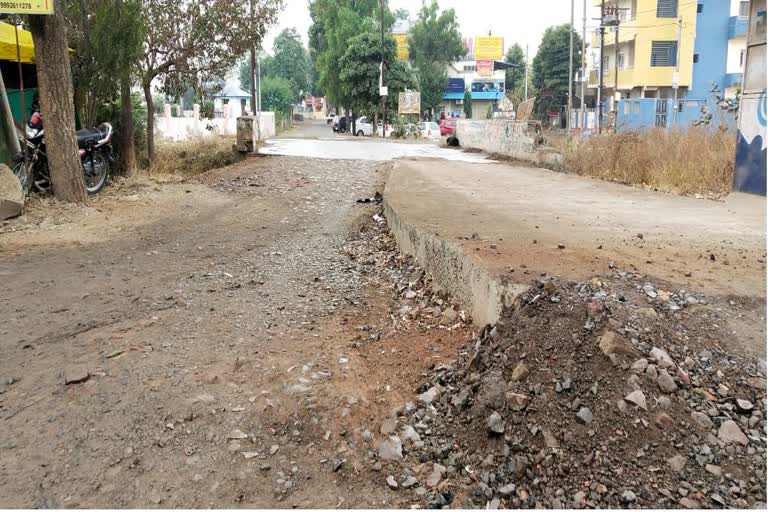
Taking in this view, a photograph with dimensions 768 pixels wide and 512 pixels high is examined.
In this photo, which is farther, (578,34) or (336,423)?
(578,34)

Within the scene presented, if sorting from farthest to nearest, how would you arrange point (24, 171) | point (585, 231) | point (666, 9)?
point (666, 9) < point (24, 171) < point (585, 231)

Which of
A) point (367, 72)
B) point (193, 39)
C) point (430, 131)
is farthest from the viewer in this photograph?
point (367, 72)

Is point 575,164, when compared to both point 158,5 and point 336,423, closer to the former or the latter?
point 158,5

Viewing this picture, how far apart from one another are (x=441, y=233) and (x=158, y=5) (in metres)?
10.6

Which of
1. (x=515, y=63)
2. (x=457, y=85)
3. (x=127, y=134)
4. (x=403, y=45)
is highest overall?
(x=403, y=45)

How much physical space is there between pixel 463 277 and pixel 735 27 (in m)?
37.6

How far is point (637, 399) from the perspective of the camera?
2.61 m

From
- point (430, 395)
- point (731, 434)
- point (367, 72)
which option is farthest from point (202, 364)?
point (367, 72)

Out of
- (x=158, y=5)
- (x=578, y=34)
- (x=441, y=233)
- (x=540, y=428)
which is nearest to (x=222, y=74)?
(x=158, y=5)

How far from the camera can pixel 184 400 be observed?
332cm

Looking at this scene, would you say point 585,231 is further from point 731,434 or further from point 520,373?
point 731,434

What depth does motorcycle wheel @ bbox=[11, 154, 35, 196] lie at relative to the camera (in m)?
8.43

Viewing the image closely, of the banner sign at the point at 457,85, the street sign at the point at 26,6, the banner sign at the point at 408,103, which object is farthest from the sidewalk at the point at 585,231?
the banner sign at the point at 457,85

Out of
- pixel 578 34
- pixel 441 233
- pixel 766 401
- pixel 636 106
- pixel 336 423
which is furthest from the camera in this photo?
pixel 578 34
